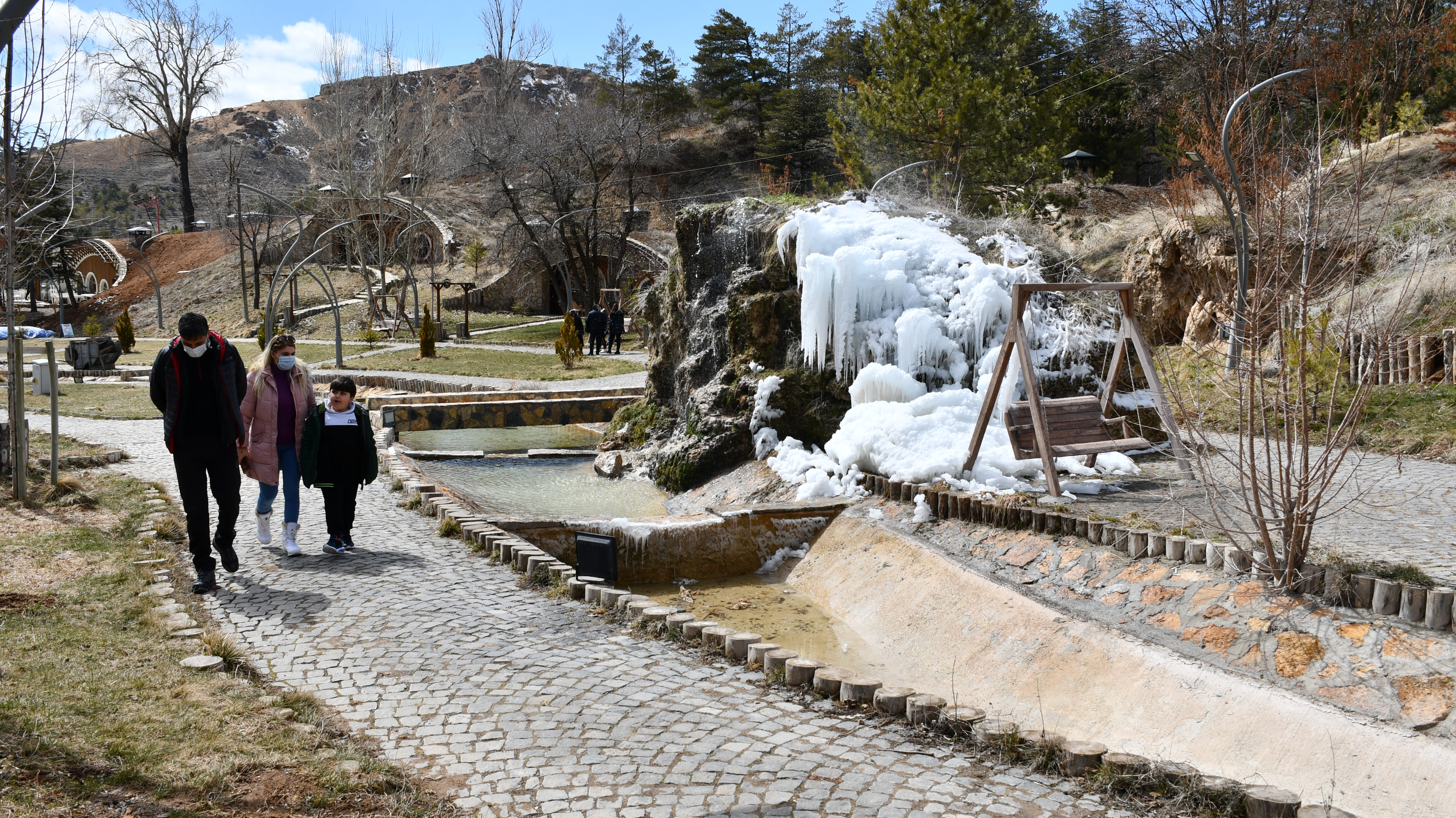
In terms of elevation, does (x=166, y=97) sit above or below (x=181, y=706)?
above

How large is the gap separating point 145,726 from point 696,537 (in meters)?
5.51

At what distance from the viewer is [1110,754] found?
4020 millimetres

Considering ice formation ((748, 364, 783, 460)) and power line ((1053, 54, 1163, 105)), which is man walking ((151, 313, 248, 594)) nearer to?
ice formation ((748, 364, 783, 460))

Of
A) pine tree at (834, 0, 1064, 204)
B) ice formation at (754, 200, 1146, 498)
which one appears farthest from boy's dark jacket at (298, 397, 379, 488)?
pine tree at (834, 0, 1064, 204)

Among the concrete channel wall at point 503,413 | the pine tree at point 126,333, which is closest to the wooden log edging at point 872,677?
the concrete channel wall at point 503,413

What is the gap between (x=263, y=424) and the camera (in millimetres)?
7262

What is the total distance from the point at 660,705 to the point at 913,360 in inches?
274

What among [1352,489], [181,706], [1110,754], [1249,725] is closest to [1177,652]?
[1249,725]

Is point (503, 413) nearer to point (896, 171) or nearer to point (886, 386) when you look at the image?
point (896, 171)

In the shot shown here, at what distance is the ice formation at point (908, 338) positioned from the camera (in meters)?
9.85

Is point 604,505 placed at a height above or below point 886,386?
→ below

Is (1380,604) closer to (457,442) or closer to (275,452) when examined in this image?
(275,452)

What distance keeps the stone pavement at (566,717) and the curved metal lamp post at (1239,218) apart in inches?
120

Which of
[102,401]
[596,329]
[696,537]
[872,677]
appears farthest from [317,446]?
[596,329]
